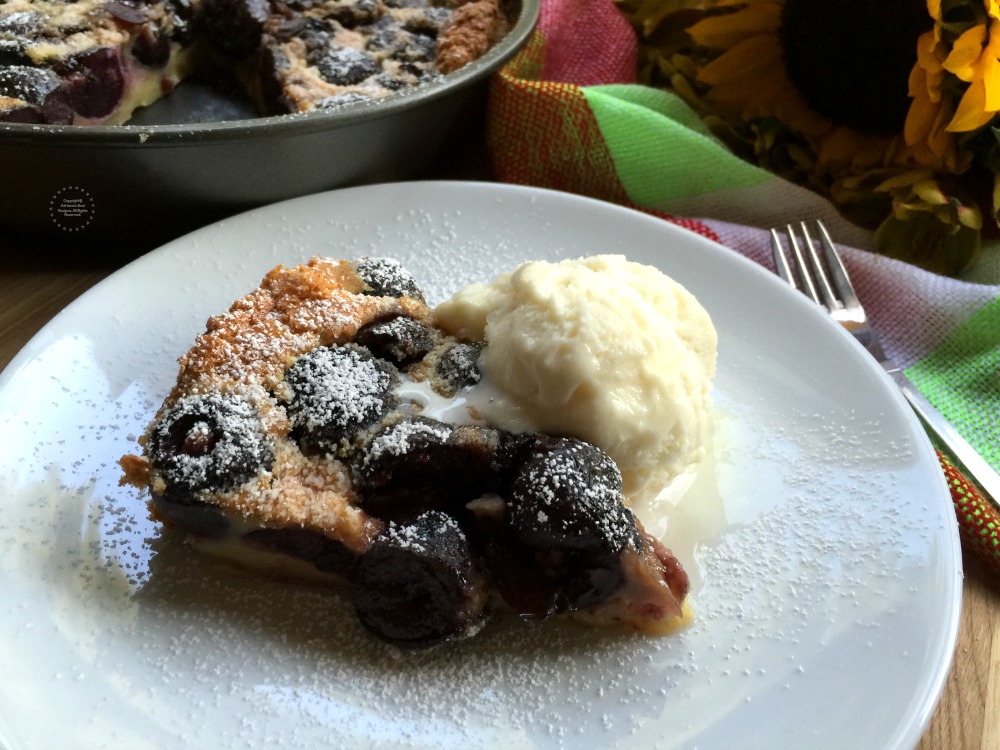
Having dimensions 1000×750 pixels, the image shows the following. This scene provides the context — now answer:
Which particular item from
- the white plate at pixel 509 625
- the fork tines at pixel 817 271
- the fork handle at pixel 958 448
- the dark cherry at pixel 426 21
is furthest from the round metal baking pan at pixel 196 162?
the fork handle at pixel 958 448

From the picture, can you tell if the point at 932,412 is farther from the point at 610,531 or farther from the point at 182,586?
the point at 182,586

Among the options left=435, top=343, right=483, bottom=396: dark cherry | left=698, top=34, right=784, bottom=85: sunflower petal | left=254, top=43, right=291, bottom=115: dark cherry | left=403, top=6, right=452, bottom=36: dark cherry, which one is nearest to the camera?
left=435, top=343, right=483, bottom=396: dark cherry

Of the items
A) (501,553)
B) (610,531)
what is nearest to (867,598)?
(610,531)

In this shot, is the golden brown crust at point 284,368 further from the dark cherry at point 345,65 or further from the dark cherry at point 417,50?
the dark cherry at point 417,50

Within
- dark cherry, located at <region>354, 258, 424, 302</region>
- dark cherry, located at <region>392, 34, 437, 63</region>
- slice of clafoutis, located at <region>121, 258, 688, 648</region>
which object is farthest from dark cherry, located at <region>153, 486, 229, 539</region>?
dark cherry, located at <region>392, 34, 437, 63</region>

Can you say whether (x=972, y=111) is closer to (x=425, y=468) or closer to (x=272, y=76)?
(x=425, y=468)

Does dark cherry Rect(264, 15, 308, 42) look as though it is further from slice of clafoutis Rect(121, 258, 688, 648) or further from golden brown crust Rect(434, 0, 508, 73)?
slice of clafoutis Rect(121, 258, 688, 648)

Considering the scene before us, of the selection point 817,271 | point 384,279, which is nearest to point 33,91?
point 384,279
